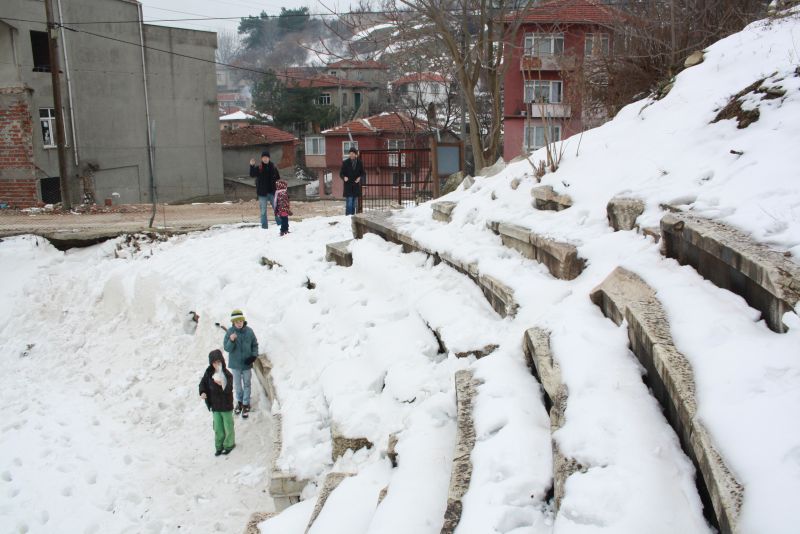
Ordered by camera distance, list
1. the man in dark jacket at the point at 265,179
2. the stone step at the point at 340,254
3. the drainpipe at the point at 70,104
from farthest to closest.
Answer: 1. the drainpipe at the point at 70,104
2. the man in dark jacket at the point at 265,179
3. the stone step at the point at 340,254

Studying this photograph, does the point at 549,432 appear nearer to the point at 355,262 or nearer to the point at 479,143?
the point at 355,262

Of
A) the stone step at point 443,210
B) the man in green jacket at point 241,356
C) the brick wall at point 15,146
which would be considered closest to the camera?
the man in green jacket at point 241,356

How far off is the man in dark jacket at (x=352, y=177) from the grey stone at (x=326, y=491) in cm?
947

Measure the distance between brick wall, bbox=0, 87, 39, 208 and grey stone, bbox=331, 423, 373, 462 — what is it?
21.3 m

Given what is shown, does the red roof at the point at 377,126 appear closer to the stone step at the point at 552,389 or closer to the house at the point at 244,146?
the house at the point at 244,146

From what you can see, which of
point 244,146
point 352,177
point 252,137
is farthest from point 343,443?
point 252,137

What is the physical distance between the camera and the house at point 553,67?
11.7 metres

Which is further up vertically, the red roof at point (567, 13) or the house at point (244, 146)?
the red roof at point (567, 13)

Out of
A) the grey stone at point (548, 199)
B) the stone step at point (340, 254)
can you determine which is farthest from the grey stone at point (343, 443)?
the stone step at point (340, 254)

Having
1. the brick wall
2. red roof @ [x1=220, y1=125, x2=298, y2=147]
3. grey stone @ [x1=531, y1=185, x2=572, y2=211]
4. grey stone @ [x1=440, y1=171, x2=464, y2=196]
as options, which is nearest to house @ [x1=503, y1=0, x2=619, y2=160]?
grey stone @ [x1=531, y1=185, x2=572, y2=211]

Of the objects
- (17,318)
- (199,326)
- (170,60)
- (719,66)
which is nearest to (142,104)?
(170,60)

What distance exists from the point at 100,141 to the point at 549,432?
2732 centimetres

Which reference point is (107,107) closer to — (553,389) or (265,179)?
(265,179)

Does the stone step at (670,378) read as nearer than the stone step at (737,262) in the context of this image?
Yes
